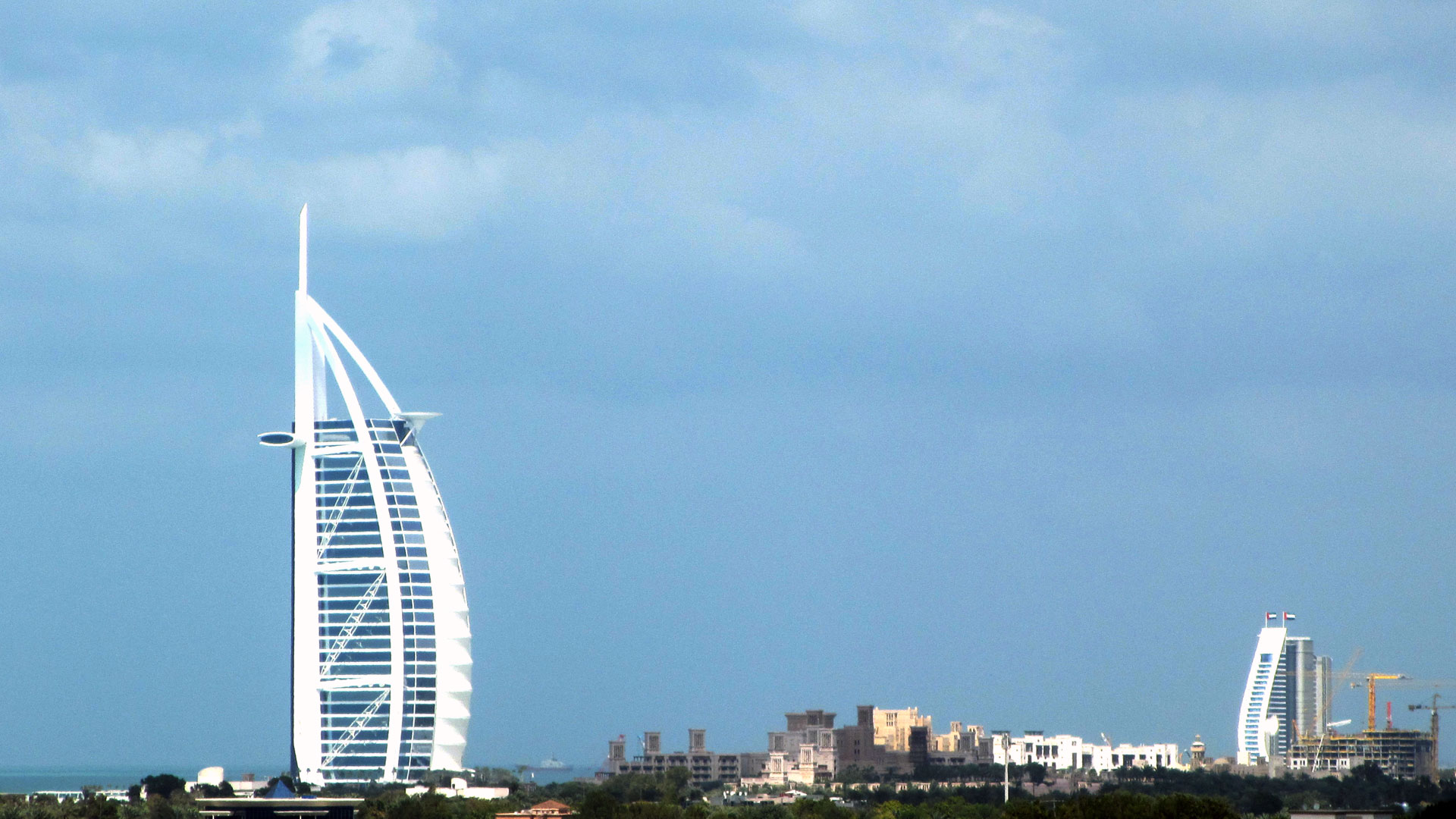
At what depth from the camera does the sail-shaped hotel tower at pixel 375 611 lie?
407ft

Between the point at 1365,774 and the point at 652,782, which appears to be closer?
the point at 652,782

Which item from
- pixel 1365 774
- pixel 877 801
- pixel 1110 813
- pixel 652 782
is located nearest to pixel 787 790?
pixel 652 782

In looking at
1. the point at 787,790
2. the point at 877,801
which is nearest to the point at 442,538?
the point at 877,801

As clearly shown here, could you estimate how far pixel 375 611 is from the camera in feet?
409

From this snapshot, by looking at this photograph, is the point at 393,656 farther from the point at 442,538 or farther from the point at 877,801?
the point at 877,801

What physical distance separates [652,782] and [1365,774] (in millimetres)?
68161

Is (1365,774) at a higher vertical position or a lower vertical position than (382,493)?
lower

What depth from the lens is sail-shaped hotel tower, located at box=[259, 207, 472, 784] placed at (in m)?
124

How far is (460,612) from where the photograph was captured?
125 metres

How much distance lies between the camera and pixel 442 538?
411 feet

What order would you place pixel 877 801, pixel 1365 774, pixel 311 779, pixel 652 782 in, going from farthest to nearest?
pixel 1365 774 → pixel 652 782 → pixel 877 801 → pixel 311 779

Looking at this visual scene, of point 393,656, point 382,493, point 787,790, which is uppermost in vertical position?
point 382,493

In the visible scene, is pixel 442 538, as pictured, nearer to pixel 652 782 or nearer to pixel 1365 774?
pixel 652 782

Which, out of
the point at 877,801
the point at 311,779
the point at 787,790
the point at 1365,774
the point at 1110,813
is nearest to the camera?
the point at 1110,813
